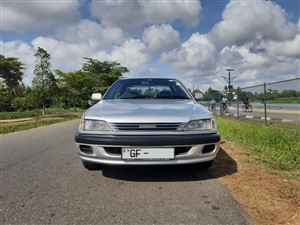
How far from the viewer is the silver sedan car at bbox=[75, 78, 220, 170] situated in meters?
3.60

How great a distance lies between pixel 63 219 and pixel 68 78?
36.4 metres

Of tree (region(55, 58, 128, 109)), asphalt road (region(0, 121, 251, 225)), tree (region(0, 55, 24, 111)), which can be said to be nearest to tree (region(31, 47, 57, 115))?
tree (region(55, 58, 128, 109))

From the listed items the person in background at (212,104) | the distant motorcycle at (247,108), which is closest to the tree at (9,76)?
the person in background at (212,104)

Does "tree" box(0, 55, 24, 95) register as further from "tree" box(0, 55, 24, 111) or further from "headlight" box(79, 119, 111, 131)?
"headlight" box(79, 119, 111, 131)

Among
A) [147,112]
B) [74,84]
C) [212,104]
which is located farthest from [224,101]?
[74,84]

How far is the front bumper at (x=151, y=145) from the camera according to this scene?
3.58 metres

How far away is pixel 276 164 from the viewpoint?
4.66 metres

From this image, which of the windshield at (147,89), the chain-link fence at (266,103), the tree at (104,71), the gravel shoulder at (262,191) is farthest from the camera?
the tree at (104,71)

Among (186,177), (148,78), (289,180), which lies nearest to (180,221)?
(186,177)

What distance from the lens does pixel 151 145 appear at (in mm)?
3564

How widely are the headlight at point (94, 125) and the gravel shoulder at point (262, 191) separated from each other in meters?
1.68

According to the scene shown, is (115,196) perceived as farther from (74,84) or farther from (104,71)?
(104,71)

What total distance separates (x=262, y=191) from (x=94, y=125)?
2151 millimetres

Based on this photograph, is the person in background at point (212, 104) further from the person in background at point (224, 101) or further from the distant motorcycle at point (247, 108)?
the distant motorcycle at point (247, 108)
